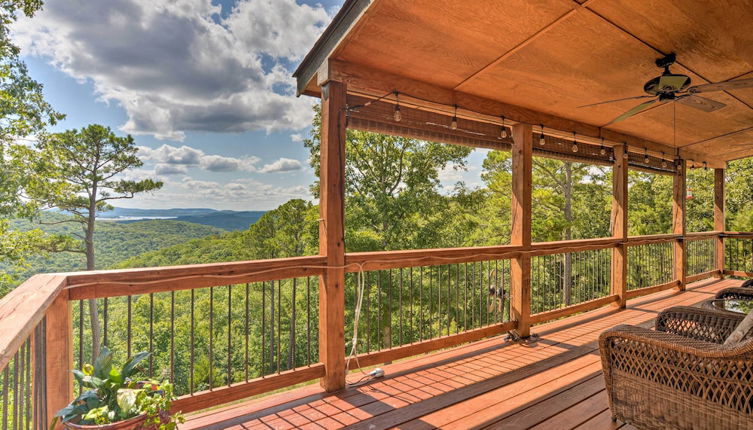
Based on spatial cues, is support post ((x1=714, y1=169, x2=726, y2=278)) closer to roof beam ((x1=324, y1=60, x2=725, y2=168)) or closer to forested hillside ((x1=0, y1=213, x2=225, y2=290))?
roof beam ((x1=324, y1=60, x2=725, y2=168))

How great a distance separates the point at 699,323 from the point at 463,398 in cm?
171

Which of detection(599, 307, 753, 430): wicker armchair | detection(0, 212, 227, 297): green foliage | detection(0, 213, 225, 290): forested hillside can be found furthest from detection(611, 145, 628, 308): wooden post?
detection(0, 213, 225, 290): forested hillside

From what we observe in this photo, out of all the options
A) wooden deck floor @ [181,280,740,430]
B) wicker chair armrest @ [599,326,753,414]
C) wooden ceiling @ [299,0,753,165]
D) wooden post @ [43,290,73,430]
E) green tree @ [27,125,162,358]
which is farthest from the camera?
green tree @ [27,125,162,358]

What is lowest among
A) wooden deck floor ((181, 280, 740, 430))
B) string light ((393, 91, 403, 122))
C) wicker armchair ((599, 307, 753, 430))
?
wooden deck floor ((181, 280, 740, 430))

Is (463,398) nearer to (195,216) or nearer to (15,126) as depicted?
(15,126)

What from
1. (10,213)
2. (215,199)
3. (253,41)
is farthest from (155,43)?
(10,213)

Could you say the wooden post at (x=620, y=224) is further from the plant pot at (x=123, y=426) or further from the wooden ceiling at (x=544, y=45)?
the plant pot at (x=123, y=426)

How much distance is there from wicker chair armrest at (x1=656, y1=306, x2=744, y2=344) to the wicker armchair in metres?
0.81

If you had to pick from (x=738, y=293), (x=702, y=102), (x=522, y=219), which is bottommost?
(x=738, y=293)

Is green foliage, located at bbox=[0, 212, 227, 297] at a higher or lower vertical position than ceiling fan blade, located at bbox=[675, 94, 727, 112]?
lower

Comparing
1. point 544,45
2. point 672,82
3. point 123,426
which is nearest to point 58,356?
point 123,426

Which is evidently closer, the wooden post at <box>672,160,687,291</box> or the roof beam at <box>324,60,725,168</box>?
the roof beam at <box>324,60,725,168</box>

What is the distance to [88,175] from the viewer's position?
1370cm

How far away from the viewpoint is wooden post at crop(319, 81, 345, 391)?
2.68m
